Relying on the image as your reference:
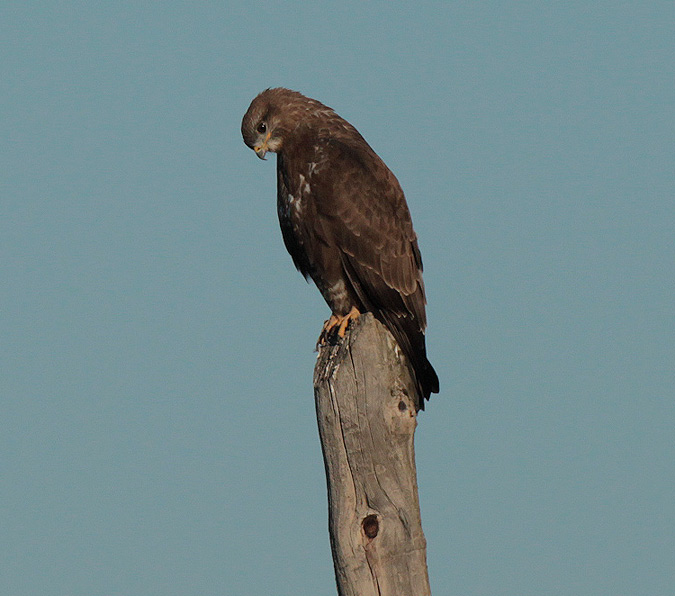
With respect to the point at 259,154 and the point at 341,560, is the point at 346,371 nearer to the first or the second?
the point at 341,560

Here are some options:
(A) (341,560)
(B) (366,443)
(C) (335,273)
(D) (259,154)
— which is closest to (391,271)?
(C) (335,273)

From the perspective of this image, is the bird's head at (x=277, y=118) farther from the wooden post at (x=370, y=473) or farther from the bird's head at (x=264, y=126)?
the wooden post at (x=370, y=473)

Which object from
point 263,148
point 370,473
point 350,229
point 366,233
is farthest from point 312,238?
point 370,473

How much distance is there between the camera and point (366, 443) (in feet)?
16.5

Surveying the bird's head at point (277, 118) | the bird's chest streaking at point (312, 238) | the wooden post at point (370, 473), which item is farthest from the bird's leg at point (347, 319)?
the bird's head at point (277, 118)

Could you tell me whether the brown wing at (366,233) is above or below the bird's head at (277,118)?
below

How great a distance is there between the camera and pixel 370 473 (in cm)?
502

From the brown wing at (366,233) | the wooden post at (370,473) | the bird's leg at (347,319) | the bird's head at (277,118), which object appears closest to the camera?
the wooden post at (370,473)

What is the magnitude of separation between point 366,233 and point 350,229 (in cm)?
12

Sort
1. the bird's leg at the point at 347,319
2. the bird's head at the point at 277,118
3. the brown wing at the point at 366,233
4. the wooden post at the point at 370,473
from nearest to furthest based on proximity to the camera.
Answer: the wooden post at the point at 370,473 → the bird's leg at the point at 347,319 → the brown wing at the point at 366,233 → the bird's head at the point at 277,118

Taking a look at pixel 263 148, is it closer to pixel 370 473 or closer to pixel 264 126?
pixel 264 126

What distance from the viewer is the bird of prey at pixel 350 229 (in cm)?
665

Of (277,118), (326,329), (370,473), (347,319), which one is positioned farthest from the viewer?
(277,118)

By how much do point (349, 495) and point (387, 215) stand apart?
2.45 metres
